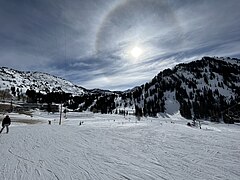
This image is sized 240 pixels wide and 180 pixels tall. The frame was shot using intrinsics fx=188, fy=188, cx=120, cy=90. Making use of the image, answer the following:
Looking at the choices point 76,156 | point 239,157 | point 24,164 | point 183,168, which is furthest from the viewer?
point 76,156

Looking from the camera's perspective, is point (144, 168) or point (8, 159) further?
point (8, 159)

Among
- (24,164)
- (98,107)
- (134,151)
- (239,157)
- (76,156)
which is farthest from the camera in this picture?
(98,107)

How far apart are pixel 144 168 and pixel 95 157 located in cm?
313

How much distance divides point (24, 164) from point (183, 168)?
720cm

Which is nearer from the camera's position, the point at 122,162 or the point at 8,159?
the point at 122,162

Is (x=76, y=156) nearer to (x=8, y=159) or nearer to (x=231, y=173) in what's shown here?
(x=8, y=159)

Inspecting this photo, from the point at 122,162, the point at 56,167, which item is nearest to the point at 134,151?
the point at 122,162

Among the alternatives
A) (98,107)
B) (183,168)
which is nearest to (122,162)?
(183,168)

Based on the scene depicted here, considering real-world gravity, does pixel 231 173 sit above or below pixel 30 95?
below

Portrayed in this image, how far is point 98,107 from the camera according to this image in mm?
188750

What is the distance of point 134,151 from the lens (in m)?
11.3

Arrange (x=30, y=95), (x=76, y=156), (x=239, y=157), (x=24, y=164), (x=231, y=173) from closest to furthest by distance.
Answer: (x=231, y=173) → (x=24, y=164) → (x=239, y=157) → (x=76, y=156) → (x=30, y=95)

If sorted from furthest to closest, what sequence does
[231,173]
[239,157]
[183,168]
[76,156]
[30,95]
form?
[30,95], [76,156], [239,157], [183,168], [231,173]

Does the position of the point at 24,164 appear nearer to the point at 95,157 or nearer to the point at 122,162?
the point at 95,157
